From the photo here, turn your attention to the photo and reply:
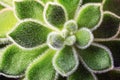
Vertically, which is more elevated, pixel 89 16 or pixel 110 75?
pixel 89 16

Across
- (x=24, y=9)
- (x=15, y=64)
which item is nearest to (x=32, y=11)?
(x=24, y=9)

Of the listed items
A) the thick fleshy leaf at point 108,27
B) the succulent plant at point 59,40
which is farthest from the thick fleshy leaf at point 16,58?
the thick fleshy leaf at point 108,27

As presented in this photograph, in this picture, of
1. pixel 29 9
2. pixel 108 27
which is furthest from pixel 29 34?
pixel 108 27

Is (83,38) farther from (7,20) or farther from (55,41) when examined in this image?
(7,20)

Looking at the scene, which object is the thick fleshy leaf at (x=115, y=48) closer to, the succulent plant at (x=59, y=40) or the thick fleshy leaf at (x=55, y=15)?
the succulent plant at (x=59, y=40)

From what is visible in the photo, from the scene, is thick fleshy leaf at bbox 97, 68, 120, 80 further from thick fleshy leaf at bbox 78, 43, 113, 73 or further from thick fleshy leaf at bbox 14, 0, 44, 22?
thick fleshy leaf at bbox 14, 0, 44, 22

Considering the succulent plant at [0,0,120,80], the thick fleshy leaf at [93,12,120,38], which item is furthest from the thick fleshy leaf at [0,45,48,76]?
the thick fleshy leaf at [93,12,120,38]
